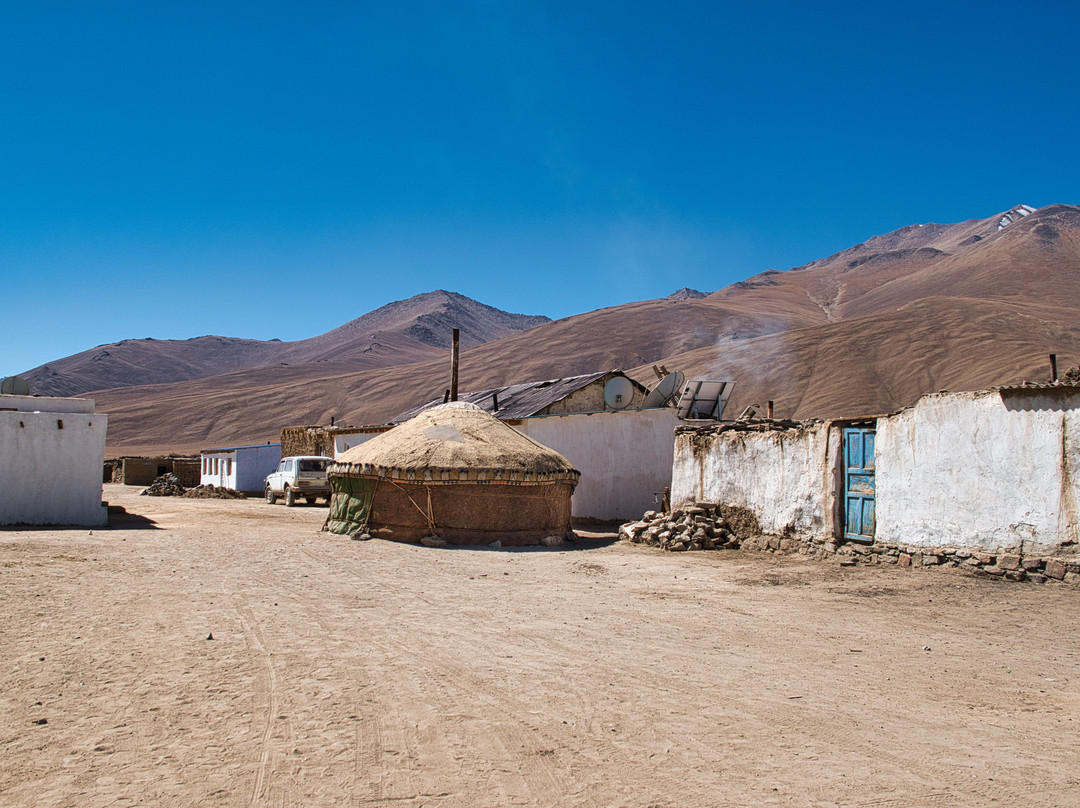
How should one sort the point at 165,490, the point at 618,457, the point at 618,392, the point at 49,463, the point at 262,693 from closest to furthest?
the point at 262,693 < the point at 49,463 < the point at 618,457 < the point at 618,392 < the point at 165,490

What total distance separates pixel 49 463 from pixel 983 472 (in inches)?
653

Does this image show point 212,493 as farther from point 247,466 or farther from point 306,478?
point 306,478

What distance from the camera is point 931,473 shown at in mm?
9617

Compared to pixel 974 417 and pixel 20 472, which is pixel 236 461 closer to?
pixel 20 472

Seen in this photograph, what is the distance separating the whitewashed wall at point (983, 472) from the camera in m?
8.19

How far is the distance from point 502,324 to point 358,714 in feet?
553

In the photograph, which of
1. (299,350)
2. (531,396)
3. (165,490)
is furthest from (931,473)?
(299,350)

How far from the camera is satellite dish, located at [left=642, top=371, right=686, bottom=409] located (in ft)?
66.4

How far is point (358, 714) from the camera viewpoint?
169 inches

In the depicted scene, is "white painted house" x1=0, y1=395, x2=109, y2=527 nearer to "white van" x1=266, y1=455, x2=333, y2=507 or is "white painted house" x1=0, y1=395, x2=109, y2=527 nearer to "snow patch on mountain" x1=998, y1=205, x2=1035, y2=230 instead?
"white van" x1=266, y1=455, x2=333, y2=507

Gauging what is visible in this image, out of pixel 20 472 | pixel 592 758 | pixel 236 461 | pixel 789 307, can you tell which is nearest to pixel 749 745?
pixel 592 758

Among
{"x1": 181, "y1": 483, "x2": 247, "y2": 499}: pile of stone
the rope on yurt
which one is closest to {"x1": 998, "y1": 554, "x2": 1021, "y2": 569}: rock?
the rope on yurt

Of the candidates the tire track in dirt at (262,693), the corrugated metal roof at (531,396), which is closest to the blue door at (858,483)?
the tire track in dirt at (262,693)

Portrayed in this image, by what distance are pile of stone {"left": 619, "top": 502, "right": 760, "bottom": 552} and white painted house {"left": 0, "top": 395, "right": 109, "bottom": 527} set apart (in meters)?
11.3
